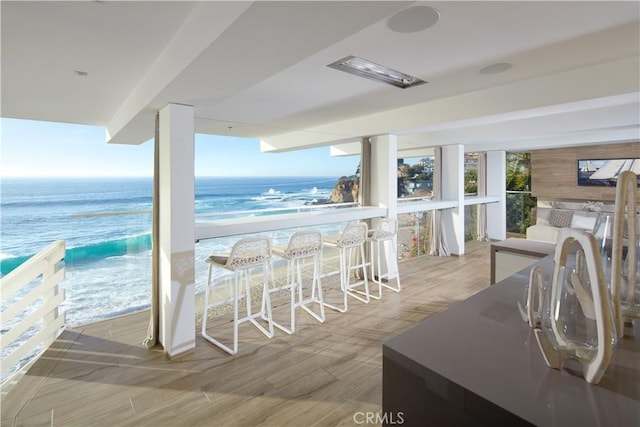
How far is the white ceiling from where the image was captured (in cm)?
159

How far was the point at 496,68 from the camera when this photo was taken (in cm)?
260

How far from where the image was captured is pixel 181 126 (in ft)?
8.92

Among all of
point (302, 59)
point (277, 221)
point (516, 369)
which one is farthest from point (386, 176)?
point (516, 369)

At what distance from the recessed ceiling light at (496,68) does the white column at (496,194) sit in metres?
5.88

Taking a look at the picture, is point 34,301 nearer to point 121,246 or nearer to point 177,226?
point 121,246

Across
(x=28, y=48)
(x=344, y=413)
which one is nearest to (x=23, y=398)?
(x=344, y=413)

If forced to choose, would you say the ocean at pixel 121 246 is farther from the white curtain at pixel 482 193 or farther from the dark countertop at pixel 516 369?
the white curtain at pixel 482 193

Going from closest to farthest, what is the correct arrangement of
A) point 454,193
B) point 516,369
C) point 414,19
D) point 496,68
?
point 516,369 < point 414,19 < point 496,68 < point 454,193

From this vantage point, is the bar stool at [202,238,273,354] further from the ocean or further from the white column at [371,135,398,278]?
the white column at [371,135,398,278]

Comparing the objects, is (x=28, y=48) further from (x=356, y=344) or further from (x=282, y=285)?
(x=356, y=344)

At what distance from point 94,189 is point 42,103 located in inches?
153

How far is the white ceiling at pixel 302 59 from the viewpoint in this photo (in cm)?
159

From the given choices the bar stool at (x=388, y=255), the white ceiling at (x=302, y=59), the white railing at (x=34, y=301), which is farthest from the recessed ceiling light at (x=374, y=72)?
the white railing at (x=34, y=301)

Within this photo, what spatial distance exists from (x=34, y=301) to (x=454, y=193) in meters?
6.80
